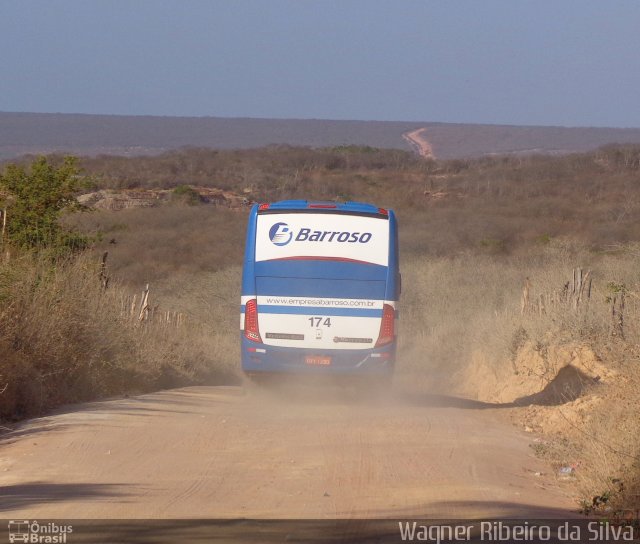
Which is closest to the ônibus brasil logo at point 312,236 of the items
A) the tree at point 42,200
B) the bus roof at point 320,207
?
the bus roof at point 320,207

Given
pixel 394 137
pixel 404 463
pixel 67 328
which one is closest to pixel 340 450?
pixel 404 463

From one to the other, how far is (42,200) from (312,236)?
9.55m

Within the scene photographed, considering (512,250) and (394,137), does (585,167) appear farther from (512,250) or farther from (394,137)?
(394,137)

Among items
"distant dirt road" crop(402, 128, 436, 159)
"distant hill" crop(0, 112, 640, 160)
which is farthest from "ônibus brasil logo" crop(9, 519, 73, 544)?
"distant dirt road" crop(402, 128, 436, 159)

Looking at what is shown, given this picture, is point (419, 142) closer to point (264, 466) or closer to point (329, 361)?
point (329, 361)

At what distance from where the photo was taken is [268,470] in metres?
9.98

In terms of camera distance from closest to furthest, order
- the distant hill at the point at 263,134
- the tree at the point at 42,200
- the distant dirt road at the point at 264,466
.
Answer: the distant dirt road at the point at 264,466
the tree at the point at 42,200
the distant hill at the point at 263,134

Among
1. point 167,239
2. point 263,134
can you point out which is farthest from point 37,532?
point 263,134

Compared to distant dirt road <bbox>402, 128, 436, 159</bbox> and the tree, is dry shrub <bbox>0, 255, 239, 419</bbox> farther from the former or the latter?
distant dirt road <bbox>402, 128, 436, 159</bbox>

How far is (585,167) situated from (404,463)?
68.1m

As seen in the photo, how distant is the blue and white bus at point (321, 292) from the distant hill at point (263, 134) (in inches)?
2972

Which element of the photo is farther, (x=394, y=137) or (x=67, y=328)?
(x=394, y=137)

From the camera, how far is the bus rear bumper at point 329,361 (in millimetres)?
16594

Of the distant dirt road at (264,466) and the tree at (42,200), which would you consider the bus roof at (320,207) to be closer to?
the distant dirt road at (264,466)
